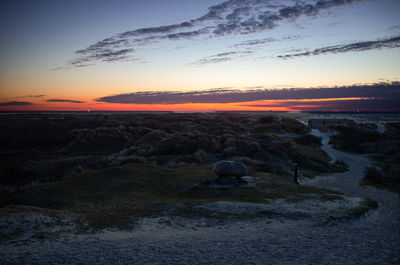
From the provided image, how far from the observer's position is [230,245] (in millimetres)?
12945

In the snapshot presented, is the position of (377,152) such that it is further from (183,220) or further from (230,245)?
(230,245)

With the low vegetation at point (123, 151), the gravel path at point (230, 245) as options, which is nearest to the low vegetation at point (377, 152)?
the low vegetation at point (123, 151)

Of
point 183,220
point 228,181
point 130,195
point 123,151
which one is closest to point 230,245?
point 183,220

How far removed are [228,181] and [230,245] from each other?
39.7ft

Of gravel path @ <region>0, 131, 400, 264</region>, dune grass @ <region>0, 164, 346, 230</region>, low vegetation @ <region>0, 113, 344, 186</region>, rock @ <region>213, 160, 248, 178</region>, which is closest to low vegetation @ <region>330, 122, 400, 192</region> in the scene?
low vegetation @ <region>0, 113, 344, 186</region>

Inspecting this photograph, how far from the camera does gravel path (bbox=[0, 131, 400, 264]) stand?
11.1 meters

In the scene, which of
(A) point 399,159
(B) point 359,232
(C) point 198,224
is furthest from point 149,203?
(A) point 399,159

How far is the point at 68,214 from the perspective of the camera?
15.7 m

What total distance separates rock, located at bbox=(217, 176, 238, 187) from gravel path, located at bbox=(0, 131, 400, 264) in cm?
827

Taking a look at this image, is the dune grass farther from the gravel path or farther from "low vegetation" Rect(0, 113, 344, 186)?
"low vegetation" Rect(0, 113, 344, 186)

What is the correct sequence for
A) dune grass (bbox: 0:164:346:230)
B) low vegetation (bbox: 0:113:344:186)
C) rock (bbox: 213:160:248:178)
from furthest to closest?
low vegetation (bbox: 0:113:344:186), rock (bbox: 213:160:248:178), dune grass (bbox: 0:164:346:230)

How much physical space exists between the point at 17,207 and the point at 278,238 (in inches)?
589

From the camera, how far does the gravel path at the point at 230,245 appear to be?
36.3 feet

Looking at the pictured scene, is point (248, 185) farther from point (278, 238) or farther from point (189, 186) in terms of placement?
point (278, 238)
